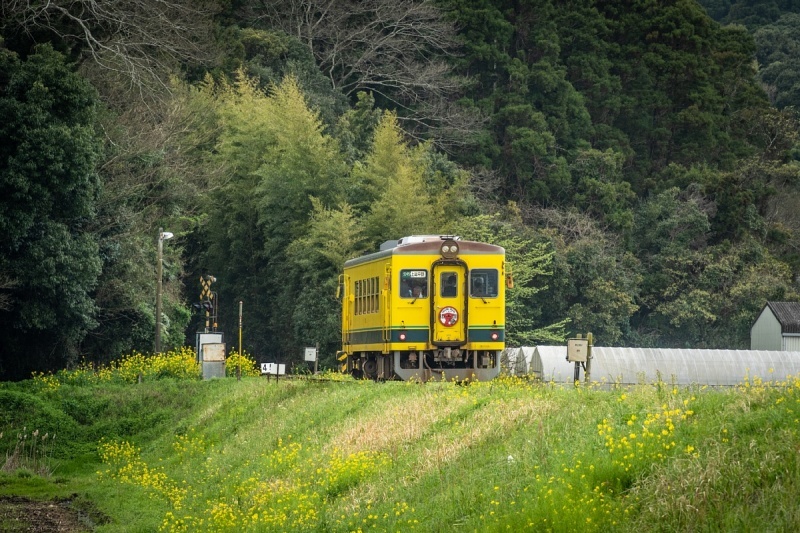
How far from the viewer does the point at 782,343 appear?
179 ft

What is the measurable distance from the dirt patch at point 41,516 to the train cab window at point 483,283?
8.82 m

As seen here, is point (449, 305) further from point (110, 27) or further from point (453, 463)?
point (110, 27)

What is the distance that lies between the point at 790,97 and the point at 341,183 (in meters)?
40.7

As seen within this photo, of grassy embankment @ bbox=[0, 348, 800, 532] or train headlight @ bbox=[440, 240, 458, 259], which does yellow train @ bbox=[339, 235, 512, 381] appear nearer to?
train headlight @ bbox=[440, 240, 458, 259]

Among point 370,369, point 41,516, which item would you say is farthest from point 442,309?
point 41,516

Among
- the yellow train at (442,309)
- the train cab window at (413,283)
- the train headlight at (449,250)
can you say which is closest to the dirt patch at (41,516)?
the yellow train at (442,309)

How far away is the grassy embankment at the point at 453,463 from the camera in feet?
35.1

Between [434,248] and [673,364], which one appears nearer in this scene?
[434,248]

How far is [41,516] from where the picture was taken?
63.2 ft

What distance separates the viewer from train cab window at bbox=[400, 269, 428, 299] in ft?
84.3

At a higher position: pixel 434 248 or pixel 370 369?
pixel 434 248

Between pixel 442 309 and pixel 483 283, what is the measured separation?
3.24 ft

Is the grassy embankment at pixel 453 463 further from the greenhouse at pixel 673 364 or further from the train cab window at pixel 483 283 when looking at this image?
the greenhouse at pixel 673 364

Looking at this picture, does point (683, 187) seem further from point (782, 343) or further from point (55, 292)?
point (55, 292)
